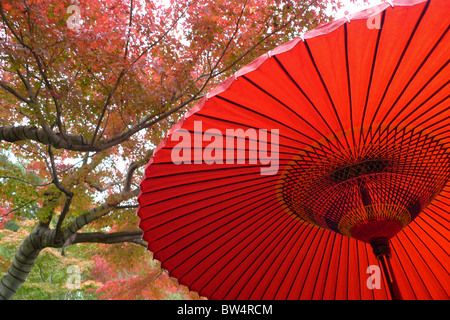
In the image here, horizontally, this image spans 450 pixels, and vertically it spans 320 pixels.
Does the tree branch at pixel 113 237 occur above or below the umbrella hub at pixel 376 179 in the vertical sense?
below

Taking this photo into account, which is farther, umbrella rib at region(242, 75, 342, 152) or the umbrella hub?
the umbrella hub

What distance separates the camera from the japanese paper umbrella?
3.79 feet

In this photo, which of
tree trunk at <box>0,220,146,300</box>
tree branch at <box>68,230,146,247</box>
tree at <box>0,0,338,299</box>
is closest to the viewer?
tree at <box>0,0,338,299</box>

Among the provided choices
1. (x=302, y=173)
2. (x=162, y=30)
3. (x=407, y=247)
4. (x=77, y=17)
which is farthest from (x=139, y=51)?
(x=407, y=247)

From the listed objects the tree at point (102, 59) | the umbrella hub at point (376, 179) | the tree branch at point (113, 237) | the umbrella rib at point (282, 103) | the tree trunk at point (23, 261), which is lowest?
the tree trunk at point (23, 261)

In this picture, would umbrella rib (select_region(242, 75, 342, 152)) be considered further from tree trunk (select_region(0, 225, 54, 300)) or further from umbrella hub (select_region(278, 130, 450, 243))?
tree trunk (select_region(0, 225, 54, 300))

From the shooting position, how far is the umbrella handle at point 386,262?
131 centimetres

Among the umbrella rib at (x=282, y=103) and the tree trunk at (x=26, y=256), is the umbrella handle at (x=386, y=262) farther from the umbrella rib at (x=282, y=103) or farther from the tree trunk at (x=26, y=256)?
the tree trunk at (x=26, y=256)

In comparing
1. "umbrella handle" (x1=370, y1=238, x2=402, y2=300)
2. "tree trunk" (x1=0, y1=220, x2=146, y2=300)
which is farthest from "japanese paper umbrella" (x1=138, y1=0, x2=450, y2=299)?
"tree trunk" (x1=0, y1=220, x2=146, y2=300)

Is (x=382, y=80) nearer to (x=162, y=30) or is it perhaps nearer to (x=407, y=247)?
(x=407, y=247)

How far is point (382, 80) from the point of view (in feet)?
4.04

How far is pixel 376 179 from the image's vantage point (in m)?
1.39

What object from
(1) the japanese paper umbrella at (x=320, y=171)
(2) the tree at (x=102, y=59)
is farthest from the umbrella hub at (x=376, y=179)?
(2) the tree at (x=102, y=59)
